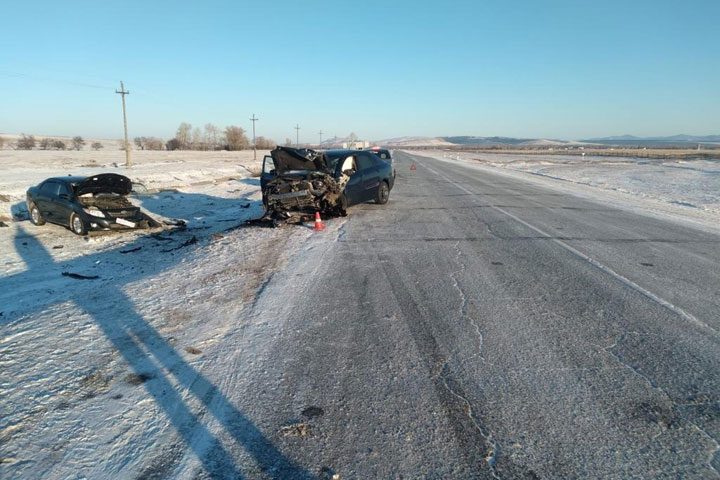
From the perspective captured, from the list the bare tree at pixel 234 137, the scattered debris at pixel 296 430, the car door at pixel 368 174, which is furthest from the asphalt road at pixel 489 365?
the bare tree at pixel 234 137

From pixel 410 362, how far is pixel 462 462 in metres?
1.15

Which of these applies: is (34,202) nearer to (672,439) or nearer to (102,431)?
(102,431)

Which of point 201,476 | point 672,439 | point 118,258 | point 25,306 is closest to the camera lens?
point 201,476

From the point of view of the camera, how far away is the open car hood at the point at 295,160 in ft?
34.3

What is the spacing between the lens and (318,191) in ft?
33.4

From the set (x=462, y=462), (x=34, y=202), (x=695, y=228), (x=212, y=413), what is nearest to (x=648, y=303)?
(x=462, y=462)

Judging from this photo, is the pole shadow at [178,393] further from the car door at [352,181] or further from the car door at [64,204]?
the car door at [352,181]

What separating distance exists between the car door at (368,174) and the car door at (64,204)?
731cm

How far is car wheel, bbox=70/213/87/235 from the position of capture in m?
10.1

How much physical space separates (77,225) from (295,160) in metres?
5.51

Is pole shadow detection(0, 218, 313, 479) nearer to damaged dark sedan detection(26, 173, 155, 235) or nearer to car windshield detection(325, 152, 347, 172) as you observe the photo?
damaged dark sedan detection(26, 173, 155, 235)

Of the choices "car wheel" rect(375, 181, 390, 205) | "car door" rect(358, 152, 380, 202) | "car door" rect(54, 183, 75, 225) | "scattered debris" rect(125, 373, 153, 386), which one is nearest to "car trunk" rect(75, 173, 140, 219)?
"car door" rect(54, 183, 75, 225)

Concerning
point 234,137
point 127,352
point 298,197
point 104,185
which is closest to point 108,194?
point 104,185

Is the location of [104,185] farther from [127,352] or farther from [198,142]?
[198,142]
